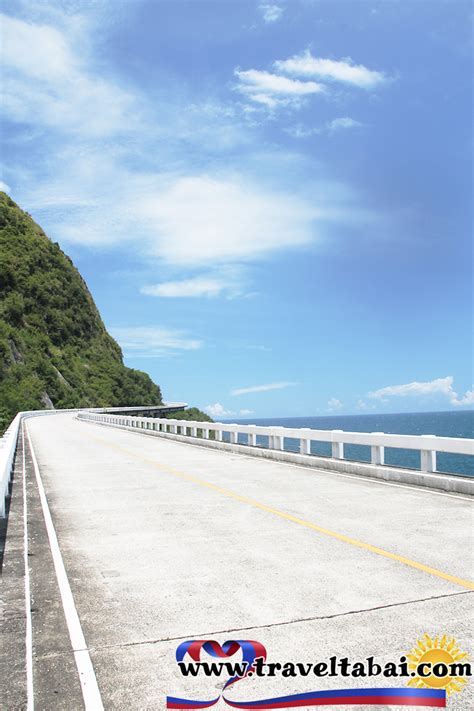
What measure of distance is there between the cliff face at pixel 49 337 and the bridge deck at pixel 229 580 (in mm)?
73825

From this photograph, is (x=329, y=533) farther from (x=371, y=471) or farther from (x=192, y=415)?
(x=192, y=415)

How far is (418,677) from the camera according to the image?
15.6ft

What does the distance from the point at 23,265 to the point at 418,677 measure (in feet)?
413

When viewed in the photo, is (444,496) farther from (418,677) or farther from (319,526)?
(418,677)

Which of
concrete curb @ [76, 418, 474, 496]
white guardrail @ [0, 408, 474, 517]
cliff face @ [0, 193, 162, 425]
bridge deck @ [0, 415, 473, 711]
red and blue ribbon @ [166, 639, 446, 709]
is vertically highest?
cliff face @ [0, 193, 162, 425]

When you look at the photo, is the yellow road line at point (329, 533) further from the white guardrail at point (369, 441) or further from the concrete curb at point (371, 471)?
the concrete curb at point (371, 471)

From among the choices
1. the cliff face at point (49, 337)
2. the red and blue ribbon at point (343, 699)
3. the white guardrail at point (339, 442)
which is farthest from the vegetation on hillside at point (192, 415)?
the red and blue ribbon at point (343, 699)

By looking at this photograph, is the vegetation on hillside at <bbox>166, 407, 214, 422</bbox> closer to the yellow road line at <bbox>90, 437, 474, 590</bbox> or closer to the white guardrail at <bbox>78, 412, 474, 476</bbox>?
the white guardrail at <bbox>78, 412, 474, 476</bbox>

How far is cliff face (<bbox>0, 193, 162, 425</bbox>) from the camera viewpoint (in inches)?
3775

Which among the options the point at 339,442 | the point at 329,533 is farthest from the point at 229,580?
the point at 339,442

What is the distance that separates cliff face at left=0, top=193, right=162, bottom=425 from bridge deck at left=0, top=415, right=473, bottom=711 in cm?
7382

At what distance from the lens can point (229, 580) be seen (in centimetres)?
707

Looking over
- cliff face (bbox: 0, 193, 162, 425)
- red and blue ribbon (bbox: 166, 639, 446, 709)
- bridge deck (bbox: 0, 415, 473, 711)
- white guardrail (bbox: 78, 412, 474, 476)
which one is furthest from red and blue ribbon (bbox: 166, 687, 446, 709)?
cliff face (bbox: 0, 193, 162, 425)

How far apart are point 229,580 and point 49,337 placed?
377 feet
